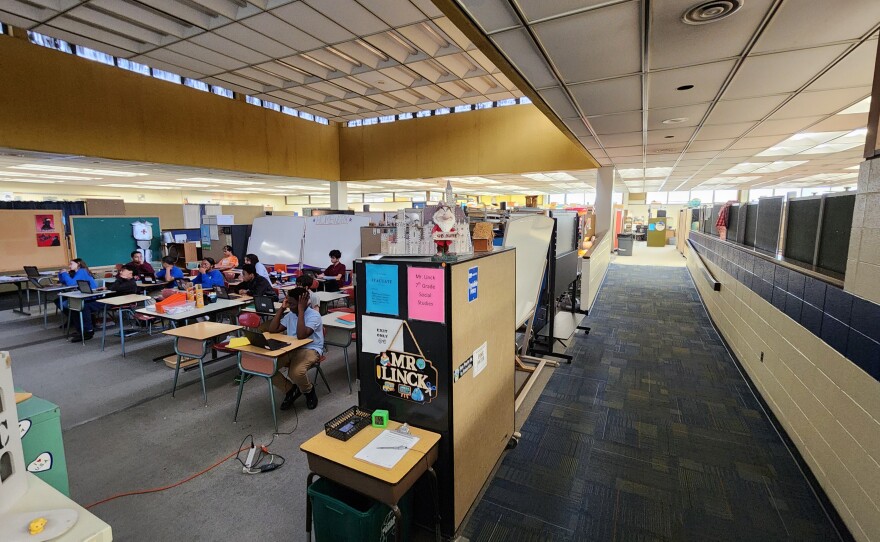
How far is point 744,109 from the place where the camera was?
4207 millimetres

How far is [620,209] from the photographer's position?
62.2 ft

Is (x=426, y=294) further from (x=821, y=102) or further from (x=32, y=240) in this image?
(x=32, y=240)

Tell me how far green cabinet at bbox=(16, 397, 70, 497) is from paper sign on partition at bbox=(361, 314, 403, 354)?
4.68 ft

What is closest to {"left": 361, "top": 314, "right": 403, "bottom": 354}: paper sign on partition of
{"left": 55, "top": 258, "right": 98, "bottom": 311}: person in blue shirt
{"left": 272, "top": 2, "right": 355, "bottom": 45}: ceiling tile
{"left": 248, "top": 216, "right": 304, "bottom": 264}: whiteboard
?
{"left": 272, "top": 2, "right": 355, "bottom": 45}: ceiling tile

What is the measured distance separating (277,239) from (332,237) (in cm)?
167

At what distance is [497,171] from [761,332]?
7.07 meters

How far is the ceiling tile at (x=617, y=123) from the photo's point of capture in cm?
456

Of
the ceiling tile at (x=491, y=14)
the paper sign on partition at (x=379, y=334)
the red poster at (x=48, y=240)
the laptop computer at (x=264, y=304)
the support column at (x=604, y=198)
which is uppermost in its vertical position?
the ceiling tile at (x=491, y=14)

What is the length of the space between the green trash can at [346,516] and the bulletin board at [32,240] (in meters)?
10.3

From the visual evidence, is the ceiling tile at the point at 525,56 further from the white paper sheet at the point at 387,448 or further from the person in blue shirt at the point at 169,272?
the person in blue shirt at the point at 169,272

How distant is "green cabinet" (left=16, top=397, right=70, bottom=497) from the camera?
171 centimetres

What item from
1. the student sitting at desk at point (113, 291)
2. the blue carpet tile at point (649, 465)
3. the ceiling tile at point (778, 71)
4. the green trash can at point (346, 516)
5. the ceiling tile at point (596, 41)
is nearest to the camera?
the green trash can at point (346, 516)

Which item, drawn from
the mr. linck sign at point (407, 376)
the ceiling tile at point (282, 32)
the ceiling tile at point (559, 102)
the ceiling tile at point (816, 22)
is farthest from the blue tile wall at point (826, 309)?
the ceiling tile at point (282, 32)

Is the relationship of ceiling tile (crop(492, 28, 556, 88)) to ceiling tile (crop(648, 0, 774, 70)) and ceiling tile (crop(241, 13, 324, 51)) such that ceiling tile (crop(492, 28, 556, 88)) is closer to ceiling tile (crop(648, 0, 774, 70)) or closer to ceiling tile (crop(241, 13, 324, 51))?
ceiling tile (crop(648, 0, 774, 70))
